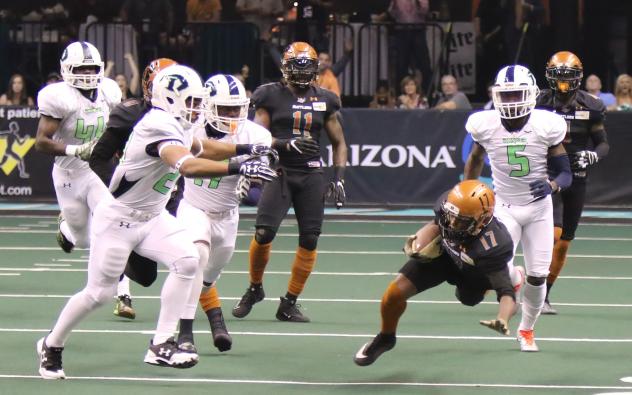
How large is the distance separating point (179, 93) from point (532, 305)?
8.93ft

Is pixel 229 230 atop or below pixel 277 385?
atop

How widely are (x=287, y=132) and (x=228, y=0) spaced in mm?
10845

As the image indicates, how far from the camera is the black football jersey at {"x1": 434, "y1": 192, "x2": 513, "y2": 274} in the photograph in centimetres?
782

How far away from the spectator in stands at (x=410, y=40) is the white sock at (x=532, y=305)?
10481 mm

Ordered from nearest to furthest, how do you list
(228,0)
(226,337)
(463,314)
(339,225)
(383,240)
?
(226,337) → (463,314) → (383,240) → (339,225) → (228,0)

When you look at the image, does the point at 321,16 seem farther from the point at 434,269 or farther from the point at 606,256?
the point at 434,269

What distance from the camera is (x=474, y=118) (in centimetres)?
960

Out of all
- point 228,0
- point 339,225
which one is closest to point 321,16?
point 228,0

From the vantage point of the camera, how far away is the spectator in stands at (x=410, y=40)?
19375mm

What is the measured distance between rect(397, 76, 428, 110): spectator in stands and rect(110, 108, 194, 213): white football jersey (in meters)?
10.1

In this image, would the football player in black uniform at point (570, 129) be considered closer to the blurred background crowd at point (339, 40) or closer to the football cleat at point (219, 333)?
the football cleat at point (219, 333)

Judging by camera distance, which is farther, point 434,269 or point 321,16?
point 321,16

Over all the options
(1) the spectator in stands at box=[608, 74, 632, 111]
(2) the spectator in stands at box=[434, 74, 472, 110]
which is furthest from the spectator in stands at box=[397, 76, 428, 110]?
(1) the spectator in stands at box=[608, 74, 632, 111]

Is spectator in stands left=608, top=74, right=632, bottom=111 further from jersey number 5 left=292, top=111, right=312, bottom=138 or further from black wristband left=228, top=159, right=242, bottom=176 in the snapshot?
black wristband left=228, top=159, right=242, bottom=176
